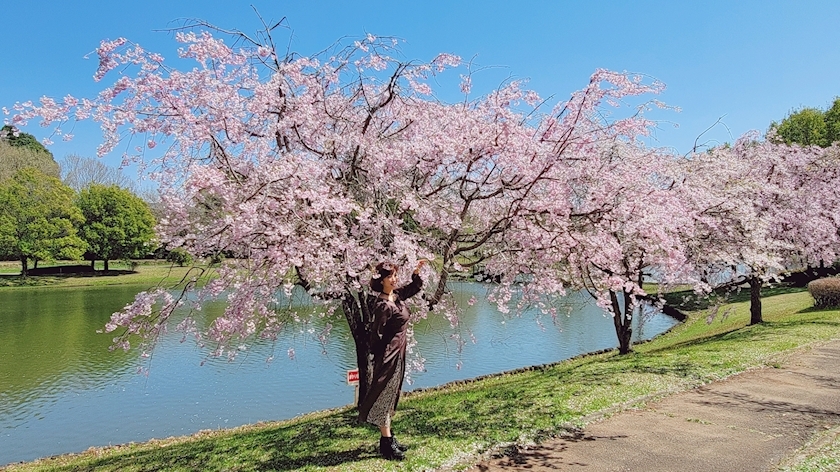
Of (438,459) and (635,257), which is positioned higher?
(635,257)

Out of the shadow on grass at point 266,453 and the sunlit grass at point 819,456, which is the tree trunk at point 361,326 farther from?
the sunlit grass at point 819,456

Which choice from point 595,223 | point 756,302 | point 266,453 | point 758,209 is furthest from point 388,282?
point 756,302

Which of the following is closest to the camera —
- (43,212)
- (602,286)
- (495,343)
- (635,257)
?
(602,286)

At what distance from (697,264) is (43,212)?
4028 cm

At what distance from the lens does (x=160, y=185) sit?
6.50 metres

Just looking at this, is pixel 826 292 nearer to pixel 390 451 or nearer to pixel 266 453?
pixel 390 451

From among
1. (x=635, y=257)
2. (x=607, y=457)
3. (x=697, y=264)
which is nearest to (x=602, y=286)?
(x=607, y=457)

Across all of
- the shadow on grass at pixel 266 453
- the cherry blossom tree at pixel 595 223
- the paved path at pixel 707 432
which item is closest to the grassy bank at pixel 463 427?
the shadow on grass at pixel 266 453

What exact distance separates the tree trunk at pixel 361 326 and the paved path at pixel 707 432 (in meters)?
2.71

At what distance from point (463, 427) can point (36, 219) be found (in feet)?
131

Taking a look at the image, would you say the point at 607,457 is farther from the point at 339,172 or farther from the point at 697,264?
the point at 697,264

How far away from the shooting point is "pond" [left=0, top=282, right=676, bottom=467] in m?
10.5

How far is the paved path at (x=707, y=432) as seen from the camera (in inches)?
174

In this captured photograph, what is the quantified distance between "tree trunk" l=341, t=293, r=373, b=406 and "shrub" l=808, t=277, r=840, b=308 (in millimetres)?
14381
